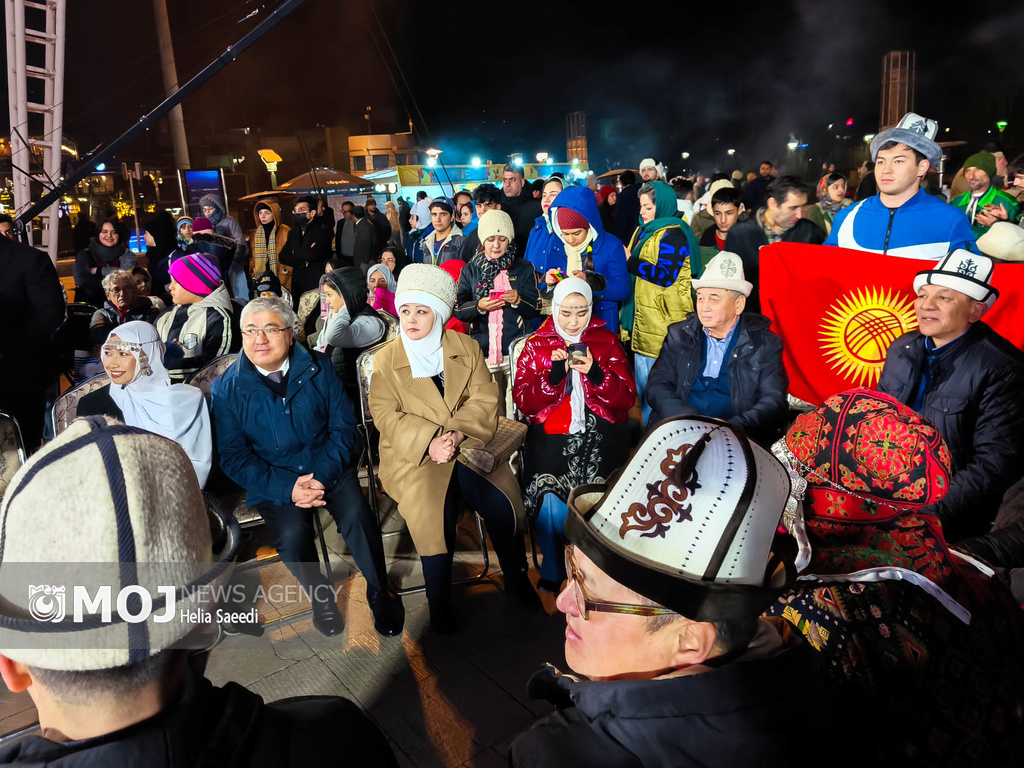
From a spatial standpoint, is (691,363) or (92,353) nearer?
(691,363)

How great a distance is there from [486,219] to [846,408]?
3.95 metres

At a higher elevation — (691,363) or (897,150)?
(897,150)

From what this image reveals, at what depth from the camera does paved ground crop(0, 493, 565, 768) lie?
9.02 feet

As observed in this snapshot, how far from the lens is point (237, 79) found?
31844 mm

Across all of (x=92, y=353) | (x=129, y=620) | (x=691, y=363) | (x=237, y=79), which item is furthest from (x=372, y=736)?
(x=237, y=79)

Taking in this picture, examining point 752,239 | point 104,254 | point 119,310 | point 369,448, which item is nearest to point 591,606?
point 369,448

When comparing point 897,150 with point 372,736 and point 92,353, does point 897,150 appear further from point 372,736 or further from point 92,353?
point 92,353

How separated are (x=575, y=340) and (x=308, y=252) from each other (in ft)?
19.8

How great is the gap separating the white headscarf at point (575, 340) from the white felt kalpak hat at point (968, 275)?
1832 millimetres

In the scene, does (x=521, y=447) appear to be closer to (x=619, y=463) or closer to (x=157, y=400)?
(x=619, y=463)

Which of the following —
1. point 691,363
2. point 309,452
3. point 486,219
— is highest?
point 486,219

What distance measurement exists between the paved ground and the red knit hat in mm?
3122

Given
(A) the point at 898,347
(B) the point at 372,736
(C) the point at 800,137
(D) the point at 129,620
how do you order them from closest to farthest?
1. (D) the point at 129,620
2. (B) the point at 372,736
3. (A) the point at 898,347
4. (C) the point at 800,137

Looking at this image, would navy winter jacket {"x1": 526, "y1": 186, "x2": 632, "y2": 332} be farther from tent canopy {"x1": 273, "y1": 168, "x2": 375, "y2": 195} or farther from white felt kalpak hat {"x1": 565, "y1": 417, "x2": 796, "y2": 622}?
tent canopy {"x1": 273, "y1": 168, "x2": 375, "y2": 195}
